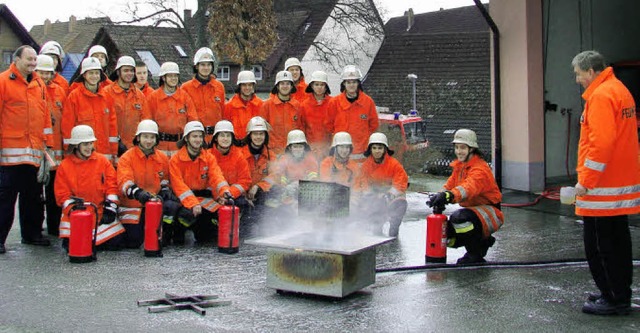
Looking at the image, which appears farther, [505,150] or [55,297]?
[505,150]

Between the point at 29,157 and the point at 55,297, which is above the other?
the point at 29,157

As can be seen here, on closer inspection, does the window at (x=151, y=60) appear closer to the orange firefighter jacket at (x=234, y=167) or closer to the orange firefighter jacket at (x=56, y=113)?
the orange firefighter jacket at (x=56, y=113)

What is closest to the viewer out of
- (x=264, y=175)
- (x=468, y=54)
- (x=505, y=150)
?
(x=264, y=175)

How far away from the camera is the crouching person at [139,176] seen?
860 cm

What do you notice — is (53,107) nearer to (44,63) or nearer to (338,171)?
(44,63)

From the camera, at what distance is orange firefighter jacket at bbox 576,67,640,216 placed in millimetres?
5703

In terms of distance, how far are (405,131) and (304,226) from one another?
13388 millimetres

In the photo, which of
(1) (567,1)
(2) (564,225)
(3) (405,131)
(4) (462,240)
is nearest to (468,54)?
(3) (405,131)

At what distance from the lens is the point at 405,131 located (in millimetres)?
20125

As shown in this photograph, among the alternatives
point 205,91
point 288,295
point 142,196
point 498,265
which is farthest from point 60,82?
point 498,265

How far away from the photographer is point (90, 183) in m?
8.42

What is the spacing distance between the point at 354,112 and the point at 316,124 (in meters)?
0.58

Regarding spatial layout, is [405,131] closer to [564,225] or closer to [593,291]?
[564,225]

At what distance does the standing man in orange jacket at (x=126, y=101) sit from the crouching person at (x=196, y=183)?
3.65 ft
